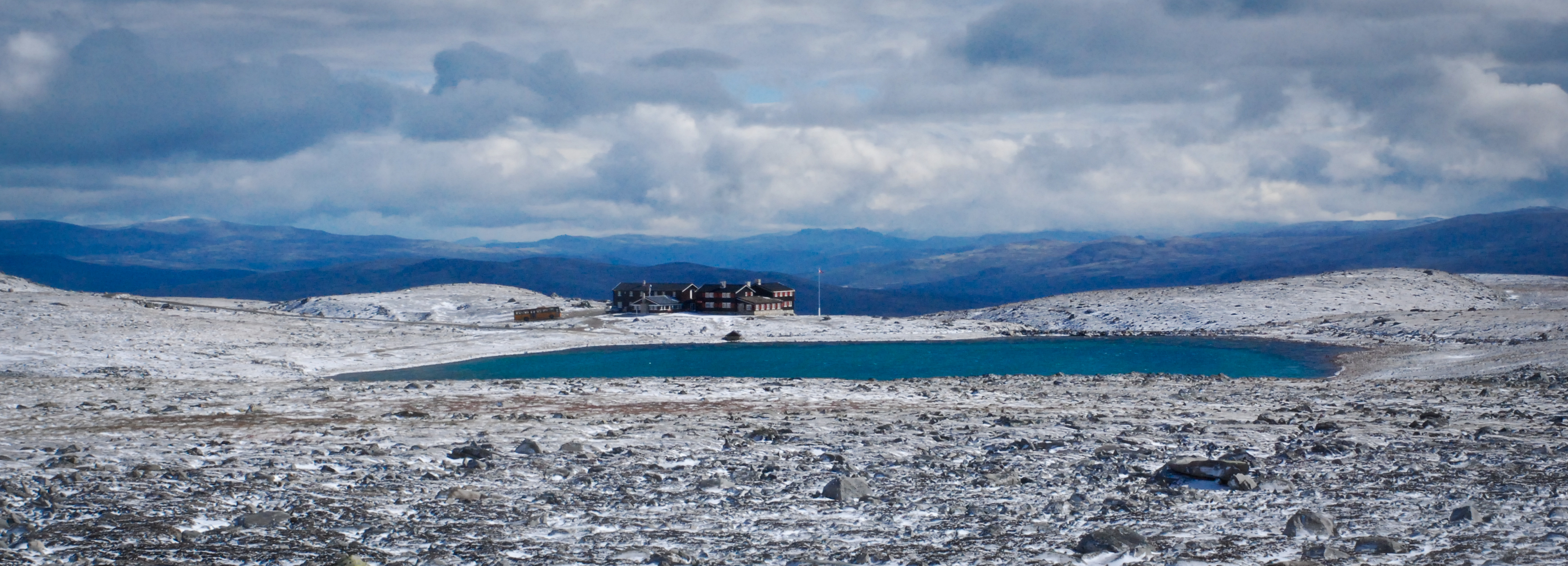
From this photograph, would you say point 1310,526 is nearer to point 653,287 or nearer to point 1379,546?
point 1379,546

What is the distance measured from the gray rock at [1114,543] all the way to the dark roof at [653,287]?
9320 cm

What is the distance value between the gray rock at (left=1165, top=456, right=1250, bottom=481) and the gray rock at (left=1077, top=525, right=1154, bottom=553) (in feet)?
11.5

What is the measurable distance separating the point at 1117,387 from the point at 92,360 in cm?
4325

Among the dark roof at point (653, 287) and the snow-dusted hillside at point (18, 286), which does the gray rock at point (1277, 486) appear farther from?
the dark roof at point (653, 287)

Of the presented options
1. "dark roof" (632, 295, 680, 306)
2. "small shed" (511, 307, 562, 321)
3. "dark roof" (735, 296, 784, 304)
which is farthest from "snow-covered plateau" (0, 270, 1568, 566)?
"dark roof" (632, 295, 680, 306)

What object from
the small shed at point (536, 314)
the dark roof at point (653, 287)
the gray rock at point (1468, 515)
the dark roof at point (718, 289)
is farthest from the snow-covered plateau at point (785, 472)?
the dark roof at point (653, 287)

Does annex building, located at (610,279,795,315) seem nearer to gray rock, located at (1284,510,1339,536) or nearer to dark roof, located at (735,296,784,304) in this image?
dark roof, located at (735,296,784,304)

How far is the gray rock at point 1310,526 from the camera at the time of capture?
11.5 metres

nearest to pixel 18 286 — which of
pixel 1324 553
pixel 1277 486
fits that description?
pixel 1277 486

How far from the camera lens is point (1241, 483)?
45.4ft

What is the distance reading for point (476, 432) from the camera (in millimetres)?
18516

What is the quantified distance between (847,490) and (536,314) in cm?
8035

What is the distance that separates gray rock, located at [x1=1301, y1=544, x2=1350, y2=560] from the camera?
1062cm

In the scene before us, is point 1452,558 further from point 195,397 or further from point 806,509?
point 195,397
